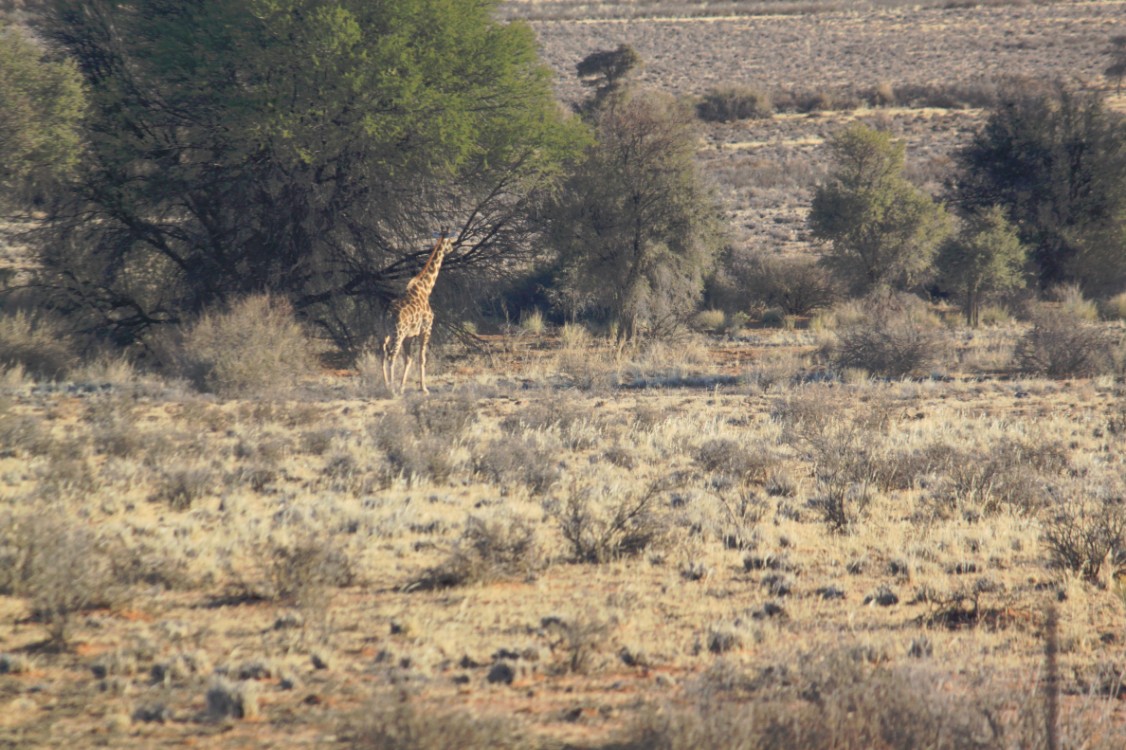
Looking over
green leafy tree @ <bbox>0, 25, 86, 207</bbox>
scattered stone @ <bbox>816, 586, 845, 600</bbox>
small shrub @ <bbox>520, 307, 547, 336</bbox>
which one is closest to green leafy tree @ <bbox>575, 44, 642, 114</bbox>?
small shrub @ <bbox>520, 307, 547, 336</bbox>

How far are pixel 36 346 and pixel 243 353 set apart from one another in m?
6.17

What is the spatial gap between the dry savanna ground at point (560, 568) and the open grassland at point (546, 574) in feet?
0.09

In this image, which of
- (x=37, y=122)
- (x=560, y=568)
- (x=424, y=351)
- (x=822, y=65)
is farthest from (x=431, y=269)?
(x=822, y=65)

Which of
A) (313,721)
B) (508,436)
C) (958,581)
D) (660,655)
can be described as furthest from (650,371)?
(313,721)

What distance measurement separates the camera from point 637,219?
2389 centimetres

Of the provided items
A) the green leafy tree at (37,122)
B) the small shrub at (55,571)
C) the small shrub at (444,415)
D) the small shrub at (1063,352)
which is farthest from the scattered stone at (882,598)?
the green leafy tree at (37,122)

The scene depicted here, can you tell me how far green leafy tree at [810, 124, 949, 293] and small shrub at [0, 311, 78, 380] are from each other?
2036cm

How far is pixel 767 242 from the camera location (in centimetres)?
3809

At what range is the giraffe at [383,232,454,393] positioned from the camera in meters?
16.1

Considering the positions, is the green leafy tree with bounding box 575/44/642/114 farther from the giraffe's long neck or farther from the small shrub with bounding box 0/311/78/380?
the small shrub with bounding box 0/311/78/380

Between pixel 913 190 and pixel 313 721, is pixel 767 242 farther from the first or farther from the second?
pixel 313 721

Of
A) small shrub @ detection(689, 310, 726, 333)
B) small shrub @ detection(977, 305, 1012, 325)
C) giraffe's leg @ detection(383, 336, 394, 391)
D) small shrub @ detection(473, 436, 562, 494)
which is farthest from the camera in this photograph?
small shrub @ detection(977, 305, 1012, 325)

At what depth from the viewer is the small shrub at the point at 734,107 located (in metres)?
59.6

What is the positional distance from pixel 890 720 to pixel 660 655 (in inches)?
62.9
